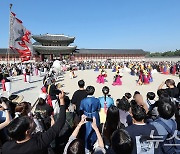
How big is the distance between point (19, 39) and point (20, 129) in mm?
10077

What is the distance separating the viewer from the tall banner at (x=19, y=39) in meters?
10.5

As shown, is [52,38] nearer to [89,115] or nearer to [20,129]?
[89,115]

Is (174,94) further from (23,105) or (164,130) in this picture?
(23,105)

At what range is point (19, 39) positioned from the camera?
35.3 ft

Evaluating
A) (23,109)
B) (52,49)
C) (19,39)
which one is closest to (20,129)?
(23,109)

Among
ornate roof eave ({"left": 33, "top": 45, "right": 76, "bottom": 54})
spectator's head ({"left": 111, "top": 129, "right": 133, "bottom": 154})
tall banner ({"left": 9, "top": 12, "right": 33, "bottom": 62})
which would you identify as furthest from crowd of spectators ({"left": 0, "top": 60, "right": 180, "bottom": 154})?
ornate roof eave ({"left": 33, "top": 45, "right": 76, "bottom": 54})

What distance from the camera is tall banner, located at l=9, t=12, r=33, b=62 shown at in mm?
10484

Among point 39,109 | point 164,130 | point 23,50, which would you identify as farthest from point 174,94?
point 23,50

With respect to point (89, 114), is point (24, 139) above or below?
above

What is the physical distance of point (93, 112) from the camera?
3342 mm

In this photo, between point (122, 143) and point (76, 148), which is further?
point (122, 143)

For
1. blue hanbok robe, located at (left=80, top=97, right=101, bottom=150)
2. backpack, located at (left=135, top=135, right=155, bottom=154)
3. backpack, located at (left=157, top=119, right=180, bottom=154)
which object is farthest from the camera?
blue hanbok robe, located at (left=80, top=97, right=101, bottom=150)

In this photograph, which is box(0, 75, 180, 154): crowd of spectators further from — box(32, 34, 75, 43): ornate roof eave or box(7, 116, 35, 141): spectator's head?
box(32, 34, 75, 43): ornate roof eave

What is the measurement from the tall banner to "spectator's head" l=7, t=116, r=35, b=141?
948cm
